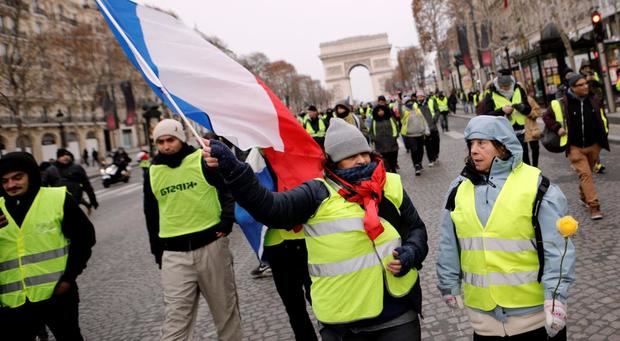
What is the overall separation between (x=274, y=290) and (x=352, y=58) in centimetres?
10164

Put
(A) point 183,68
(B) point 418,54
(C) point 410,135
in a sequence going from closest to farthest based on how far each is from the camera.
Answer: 1. (A) point 183,68
2. (C) point 410,135
3. (B) point 418,54

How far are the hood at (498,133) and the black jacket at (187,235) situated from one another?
5.41 ft

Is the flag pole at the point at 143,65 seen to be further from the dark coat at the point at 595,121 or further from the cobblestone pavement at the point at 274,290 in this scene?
the dark coat at the point at 595,121

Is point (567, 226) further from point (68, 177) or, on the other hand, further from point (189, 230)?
point (68, 177)

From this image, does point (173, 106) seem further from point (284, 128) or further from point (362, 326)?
point (362, 326)

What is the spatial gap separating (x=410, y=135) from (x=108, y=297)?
699 centimetres

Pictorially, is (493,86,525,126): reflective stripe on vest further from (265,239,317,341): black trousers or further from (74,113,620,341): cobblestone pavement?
(265,239,317,341): black trousers

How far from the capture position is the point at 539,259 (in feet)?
7.59

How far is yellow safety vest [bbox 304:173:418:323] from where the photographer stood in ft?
7.37

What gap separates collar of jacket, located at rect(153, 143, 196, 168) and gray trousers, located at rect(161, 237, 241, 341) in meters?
0.57

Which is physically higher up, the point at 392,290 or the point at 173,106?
the point at 173,106

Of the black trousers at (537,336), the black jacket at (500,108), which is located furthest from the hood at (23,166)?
the black jacket at (500,108)

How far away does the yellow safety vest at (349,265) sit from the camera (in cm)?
225

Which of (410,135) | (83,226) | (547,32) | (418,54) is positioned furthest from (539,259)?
(418,54)
